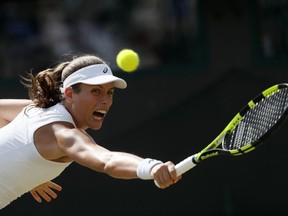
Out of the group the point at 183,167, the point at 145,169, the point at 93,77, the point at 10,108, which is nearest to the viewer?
the point at 145,169

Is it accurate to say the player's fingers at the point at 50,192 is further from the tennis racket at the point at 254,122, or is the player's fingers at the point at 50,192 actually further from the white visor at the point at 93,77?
the tennis racket at the point at 254,122

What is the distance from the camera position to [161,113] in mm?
7121

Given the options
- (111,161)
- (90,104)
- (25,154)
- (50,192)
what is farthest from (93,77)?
(50,192)

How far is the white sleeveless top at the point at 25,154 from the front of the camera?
3.84 meters

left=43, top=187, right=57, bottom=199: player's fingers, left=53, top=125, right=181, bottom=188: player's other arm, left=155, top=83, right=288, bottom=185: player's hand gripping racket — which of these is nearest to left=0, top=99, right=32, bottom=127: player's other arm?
left=43, top=187, right=57, bottom=199: player's fingers

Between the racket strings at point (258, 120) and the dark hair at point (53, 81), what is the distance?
0.70 meters

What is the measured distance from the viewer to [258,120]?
3.75 m

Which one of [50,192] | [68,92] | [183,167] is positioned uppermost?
[68,92]

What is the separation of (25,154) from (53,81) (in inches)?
14.7

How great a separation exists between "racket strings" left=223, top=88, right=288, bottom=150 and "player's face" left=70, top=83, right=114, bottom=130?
0.57 m

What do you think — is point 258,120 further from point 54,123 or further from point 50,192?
point 50,192

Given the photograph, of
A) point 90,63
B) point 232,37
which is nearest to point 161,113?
point 232,37

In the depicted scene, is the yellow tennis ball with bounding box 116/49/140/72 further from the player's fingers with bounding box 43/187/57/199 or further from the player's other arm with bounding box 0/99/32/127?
the player's fingers with bounding box 43/187/57/199

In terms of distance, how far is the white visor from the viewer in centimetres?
384
